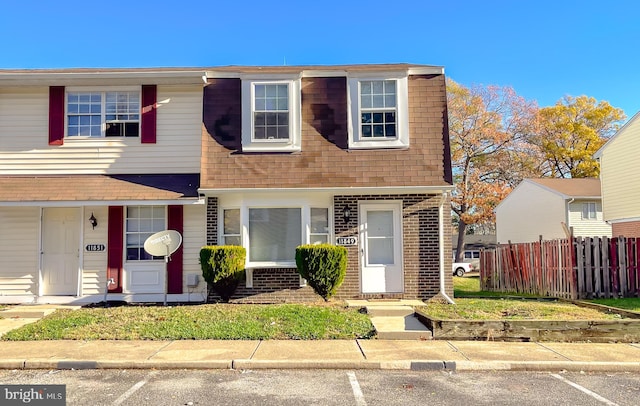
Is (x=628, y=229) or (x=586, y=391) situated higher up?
(x=628, y=229)

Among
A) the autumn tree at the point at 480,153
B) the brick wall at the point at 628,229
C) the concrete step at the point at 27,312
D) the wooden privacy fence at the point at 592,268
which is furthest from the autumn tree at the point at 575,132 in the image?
the concrete step at the point at 27,312

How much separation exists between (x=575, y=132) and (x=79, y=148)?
35.9 m

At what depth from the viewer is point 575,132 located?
3906 cm

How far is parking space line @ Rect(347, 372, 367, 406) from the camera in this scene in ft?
19.7

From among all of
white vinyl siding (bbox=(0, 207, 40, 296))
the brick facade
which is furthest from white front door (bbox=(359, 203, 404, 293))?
white vinyl siding (bbox=(0, 207, 40, 296))

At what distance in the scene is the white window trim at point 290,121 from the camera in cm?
1291

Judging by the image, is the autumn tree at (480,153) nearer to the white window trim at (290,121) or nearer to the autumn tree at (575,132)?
the autumn tree at (575,132)

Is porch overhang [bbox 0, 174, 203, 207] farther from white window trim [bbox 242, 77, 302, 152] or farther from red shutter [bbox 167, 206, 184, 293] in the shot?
white window trim [bbox 242, 77, 302, 152]

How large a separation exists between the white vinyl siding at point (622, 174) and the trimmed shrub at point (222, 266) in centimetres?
1876

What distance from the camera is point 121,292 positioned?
12586 mm

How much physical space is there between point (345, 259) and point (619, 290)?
310 inches

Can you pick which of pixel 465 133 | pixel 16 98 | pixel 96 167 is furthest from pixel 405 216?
pixel 465 133

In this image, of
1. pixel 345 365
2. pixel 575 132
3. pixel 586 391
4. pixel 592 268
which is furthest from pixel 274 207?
pixel 575 132

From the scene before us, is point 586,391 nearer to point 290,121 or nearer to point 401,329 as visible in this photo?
point 401,329
